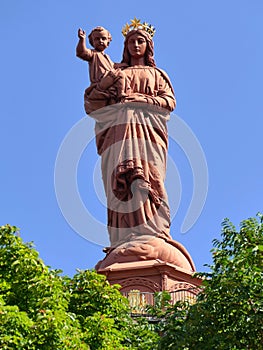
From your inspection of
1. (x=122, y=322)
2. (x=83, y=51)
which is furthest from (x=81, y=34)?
(x=122, y=322)

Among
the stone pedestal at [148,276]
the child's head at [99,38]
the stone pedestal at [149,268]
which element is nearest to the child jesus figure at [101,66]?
the child's head at [99,38]

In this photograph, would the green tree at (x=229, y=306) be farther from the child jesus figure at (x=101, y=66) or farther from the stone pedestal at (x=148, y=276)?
the child jesus figure at (x=101, y=66)

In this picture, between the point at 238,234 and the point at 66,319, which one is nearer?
the point at 66,319

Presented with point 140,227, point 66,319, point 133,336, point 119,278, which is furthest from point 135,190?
point 66,319

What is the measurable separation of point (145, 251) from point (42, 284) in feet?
25.7

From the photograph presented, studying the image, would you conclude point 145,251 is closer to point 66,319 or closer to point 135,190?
point 135,190

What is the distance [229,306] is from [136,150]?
943cm

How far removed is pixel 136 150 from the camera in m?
23.5

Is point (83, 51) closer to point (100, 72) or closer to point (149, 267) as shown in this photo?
point (100, 72)

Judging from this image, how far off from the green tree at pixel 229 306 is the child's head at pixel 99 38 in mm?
10721

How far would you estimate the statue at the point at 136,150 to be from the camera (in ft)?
73.9

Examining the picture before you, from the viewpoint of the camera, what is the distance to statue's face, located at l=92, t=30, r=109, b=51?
25.2 meters

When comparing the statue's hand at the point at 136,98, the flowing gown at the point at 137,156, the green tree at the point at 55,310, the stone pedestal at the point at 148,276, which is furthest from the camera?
the statue's hand at the point at 136,98

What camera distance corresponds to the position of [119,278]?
2156 cm
